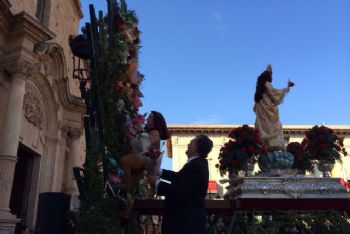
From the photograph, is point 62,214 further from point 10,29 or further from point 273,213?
point 10,29

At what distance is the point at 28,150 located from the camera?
1207 centimetres

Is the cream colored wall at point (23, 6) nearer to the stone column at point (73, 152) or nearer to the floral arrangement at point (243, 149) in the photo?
the stone column at point (73, 152)

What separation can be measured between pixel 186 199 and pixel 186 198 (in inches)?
0.7

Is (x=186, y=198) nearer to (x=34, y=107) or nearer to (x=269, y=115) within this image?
(x=269, y=115)

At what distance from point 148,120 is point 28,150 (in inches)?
353

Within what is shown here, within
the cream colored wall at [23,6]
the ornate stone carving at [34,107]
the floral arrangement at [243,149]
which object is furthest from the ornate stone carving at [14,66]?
the floral arrangement at [243,149]

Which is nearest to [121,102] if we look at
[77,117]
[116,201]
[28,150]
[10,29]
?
[116,201]

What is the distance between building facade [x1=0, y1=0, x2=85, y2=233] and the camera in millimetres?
9977

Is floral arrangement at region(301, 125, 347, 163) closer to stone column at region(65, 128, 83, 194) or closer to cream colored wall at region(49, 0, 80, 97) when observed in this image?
stone column at region(65, 128, 83, 194)

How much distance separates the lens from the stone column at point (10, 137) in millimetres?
8969

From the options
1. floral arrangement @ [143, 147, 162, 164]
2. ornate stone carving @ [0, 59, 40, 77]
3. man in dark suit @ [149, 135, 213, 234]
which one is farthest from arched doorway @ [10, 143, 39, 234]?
man in dark suit @ [149, 135, 213, 234]

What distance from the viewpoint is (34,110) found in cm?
1232

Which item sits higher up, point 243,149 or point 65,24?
point 65,24

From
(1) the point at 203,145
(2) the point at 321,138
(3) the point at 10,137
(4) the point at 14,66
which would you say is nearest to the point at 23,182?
(3) the point at 10,137
